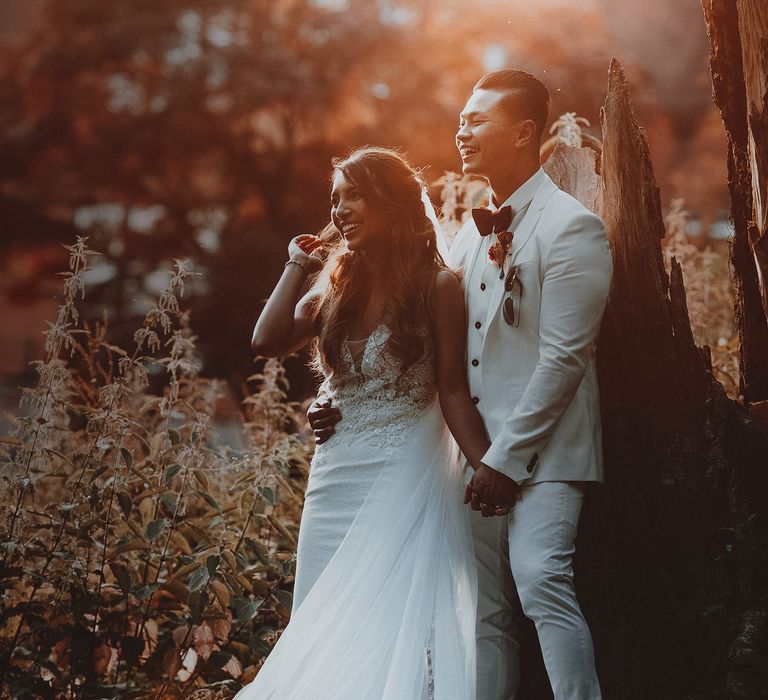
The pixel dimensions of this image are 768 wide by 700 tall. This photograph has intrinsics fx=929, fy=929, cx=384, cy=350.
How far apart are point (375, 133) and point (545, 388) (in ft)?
33.8

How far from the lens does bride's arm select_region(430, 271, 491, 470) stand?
3.17 metres

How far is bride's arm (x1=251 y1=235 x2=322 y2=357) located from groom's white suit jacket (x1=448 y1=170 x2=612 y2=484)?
65 centimetres

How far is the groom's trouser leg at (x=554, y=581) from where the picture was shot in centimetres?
283

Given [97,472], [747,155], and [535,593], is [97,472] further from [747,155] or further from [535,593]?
[747,155]

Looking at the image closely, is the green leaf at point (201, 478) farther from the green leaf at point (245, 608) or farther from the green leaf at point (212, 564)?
the green leaf at point (245, 608)

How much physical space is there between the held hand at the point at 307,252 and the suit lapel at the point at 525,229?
0.74 metres

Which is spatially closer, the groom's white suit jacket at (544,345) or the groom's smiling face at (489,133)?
the groom's white suit jacket at (544,345)

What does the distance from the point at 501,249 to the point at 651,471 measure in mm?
997

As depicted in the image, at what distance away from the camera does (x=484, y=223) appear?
10.9ft

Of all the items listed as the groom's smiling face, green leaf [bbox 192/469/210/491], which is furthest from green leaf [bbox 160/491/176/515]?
the groom's smiling face

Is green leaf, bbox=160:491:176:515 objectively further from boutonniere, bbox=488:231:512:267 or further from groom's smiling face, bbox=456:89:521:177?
groom's smiling face, bbox=456:89:521:177

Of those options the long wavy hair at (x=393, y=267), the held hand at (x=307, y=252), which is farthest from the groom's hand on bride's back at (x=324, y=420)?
the held hand at (x=307, y=252)

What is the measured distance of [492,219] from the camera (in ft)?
10.8

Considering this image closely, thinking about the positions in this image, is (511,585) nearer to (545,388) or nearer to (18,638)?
(545,388)
